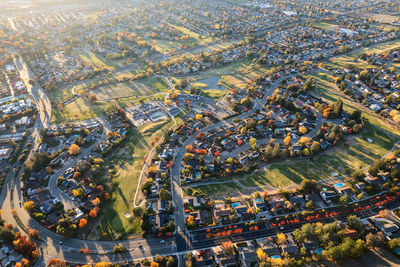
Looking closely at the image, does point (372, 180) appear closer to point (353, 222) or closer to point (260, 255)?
point (353, 222)

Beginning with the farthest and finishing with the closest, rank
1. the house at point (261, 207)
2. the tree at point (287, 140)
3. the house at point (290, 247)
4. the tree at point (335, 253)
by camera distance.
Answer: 1. the tree at point (287, 140)
2. the house at point (261, 207)
3. the house at point (290, 247)
4. the tree at point (335, 253)

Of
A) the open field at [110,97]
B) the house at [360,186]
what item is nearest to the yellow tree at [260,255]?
the house at [360,186]

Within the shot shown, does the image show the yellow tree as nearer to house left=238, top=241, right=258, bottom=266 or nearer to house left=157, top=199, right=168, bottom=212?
house left=238, top=241, right=258, bottom=266

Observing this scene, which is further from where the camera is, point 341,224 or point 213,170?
point 213,170

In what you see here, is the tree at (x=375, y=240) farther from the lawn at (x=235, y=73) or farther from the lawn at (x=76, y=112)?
the lawn at (x=76, y=112)

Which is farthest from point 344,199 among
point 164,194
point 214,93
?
point 214,93

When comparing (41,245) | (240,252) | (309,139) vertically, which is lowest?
(41,245)

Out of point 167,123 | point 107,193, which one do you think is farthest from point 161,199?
point 167,123

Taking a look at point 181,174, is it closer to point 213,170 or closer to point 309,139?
point 213,170
